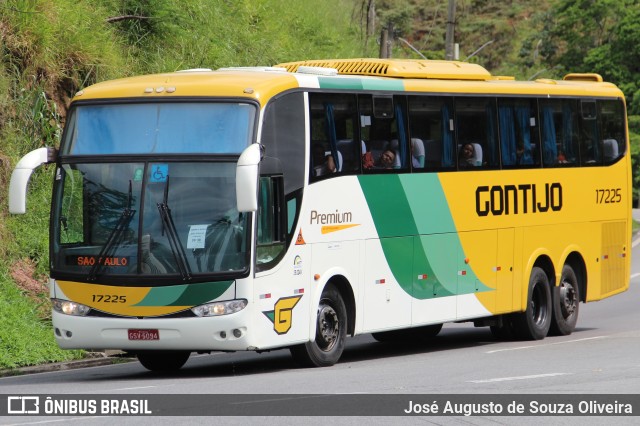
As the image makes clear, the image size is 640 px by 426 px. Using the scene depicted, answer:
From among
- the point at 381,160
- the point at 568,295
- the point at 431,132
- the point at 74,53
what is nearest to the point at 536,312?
the point at 568,295

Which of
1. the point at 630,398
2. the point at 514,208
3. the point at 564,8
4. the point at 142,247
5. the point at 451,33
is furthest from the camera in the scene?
the point at 564,8

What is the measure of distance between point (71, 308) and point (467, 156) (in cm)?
643

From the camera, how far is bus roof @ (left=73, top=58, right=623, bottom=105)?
592 inches

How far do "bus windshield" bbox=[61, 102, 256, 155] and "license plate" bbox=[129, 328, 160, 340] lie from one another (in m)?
1.88

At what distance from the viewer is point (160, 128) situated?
14.9 meters

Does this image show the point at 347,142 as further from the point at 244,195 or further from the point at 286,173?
the point at 244,195

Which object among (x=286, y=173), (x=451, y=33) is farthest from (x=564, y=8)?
(x=286, y=173)

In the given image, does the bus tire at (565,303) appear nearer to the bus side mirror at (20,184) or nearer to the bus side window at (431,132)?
the bus side window at (431,132)

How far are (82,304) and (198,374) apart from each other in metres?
1.71

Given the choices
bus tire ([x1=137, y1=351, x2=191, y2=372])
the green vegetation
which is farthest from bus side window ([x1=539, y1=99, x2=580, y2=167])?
the green vegetation

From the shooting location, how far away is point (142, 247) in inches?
569

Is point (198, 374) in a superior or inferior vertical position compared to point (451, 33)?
inferior

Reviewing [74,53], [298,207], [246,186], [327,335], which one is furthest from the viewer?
[74,53]

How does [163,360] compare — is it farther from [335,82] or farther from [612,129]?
[612,129]
